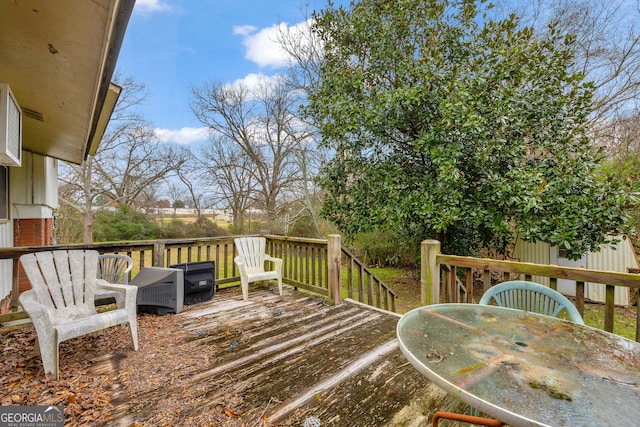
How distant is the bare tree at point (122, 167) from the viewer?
32.0 feet

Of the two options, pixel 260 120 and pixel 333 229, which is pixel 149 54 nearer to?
pixel 260 120

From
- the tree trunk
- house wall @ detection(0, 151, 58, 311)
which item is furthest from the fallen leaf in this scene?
the tree trunk

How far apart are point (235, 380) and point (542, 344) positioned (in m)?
2.00

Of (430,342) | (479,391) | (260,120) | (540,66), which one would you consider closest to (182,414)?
(430,342)

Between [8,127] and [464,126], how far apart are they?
517 cm

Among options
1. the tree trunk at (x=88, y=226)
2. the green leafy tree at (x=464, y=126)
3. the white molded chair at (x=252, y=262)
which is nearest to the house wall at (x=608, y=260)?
the green leafy tree at (x=464, y=126)

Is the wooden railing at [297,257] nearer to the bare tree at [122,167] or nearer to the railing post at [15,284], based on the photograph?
the railing post at [15,284]

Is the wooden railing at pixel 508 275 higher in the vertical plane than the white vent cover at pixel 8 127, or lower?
lower

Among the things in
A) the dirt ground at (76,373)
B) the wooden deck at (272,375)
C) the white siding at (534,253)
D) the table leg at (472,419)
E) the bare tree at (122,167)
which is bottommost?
the wooden deck at (272,375)

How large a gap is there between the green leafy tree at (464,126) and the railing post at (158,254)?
11.8 feet

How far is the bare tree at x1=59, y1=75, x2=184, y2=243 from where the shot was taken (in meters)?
9.74

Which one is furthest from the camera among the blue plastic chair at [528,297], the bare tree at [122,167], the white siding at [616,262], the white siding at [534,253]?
the bare tree at [122,167]

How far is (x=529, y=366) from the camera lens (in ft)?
3.85

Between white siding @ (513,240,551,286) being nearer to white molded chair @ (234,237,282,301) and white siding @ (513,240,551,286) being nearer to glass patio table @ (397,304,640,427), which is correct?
white molded chair @ (234,237,282,301)
